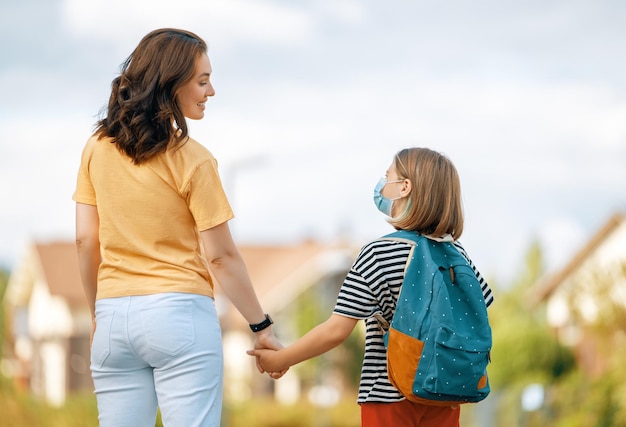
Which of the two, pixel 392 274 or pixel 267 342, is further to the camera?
pixel 267 342

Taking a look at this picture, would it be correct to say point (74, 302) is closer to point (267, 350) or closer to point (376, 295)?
point (267, 350)

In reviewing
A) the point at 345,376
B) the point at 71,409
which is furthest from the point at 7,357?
the point at 345,376

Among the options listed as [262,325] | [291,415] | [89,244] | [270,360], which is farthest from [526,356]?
[89,244]

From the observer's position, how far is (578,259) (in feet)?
105

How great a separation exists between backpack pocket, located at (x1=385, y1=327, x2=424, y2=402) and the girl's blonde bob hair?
1.36ft

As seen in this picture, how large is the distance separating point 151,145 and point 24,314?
43.5 metres

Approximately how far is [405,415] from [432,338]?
33cm

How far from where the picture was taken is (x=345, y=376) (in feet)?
119

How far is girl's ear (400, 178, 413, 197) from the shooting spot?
4137 millimetres

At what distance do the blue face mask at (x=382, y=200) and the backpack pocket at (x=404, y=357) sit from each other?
0.48 metres

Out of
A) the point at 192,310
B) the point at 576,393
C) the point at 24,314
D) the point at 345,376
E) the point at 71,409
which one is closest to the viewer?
the point at 192,310

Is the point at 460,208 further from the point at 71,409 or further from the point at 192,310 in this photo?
the point at 71,409

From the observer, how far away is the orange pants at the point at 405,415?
4066mm

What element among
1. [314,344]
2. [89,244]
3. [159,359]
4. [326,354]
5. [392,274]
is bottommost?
[326,354]
